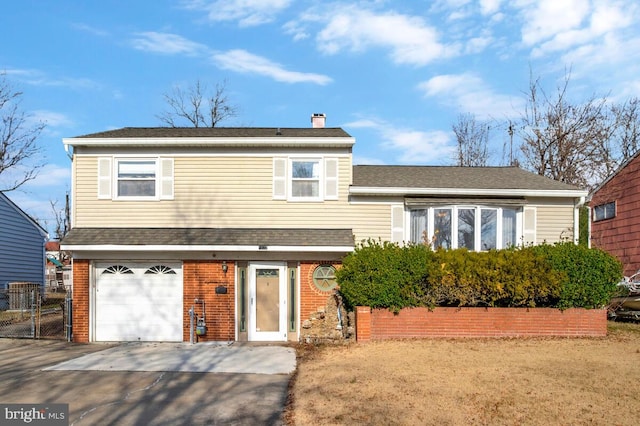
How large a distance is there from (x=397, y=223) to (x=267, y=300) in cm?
422

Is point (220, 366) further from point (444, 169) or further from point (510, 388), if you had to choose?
point (444, 169)

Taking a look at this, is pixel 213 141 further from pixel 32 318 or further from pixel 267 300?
pixel 32 318

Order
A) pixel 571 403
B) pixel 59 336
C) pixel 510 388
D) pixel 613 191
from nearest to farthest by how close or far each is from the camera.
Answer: pixel 571 403, pixel 510 388, pixel 59 336, pixel 613 191

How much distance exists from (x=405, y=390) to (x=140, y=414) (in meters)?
4.06

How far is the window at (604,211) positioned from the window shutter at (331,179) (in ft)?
40.3

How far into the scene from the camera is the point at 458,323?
557 inches

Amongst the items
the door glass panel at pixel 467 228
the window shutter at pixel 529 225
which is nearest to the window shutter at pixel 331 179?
the door glass panel at pixel 467 228

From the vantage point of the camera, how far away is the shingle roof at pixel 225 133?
16.5 metres

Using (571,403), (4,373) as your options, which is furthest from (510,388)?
(4,373)

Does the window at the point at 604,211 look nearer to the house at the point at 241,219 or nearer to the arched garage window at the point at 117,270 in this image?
the house at the point at 241,219

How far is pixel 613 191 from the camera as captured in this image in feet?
72.7

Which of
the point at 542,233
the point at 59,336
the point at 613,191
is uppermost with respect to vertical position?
the point at 613,191

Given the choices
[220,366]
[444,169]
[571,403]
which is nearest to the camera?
[571,403]

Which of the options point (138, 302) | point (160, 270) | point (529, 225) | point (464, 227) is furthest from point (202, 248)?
point (529, 225)
